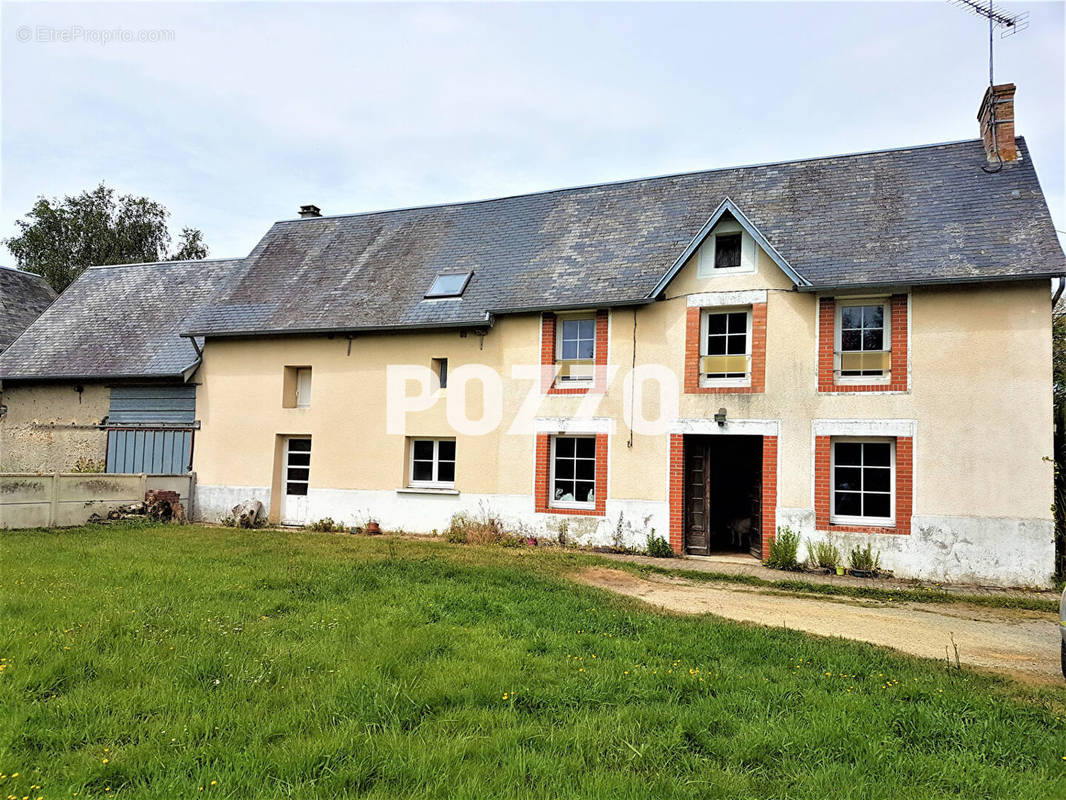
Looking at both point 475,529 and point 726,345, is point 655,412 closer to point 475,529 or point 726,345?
point 726,345

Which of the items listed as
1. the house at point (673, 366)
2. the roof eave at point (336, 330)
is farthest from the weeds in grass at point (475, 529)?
the roof eave at point (336, 330)

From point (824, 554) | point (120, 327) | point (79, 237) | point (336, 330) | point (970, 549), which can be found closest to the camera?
point (970, 549)

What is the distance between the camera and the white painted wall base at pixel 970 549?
11.5 m

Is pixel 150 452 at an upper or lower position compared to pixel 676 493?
upper

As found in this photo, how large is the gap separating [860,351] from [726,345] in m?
2.37

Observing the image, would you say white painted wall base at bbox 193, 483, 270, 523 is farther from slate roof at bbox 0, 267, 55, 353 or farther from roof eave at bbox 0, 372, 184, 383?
slate roof at bbox 0, 267, 55, 353

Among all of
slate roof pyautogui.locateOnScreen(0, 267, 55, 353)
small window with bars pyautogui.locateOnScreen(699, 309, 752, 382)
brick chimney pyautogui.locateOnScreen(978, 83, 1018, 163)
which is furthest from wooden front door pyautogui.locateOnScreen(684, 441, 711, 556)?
slate roof pyautogui.locateOnScreen(0, 267, 55, 353)

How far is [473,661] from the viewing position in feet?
19.2

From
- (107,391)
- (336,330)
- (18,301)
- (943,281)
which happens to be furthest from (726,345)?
(18,301)

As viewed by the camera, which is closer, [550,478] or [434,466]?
[550,478]

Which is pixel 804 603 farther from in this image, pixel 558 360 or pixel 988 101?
pixel 988 101

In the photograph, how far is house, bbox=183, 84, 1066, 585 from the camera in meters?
12.1

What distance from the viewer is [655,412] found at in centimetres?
1413

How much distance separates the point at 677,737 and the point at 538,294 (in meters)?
11.6
